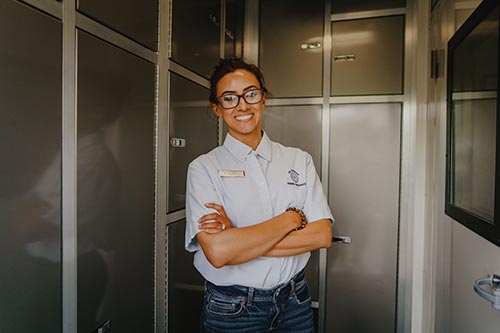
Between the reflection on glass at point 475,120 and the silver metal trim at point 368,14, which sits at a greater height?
the silver metal trim at point 368,14

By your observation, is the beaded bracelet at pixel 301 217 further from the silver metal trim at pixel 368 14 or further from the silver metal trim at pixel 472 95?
the silver metal trim at pixel 368 14

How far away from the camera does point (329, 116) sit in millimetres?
2381

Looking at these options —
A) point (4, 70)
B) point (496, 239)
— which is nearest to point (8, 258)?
point (4, 70)

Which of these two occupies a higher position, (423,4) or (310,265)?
(423,4)

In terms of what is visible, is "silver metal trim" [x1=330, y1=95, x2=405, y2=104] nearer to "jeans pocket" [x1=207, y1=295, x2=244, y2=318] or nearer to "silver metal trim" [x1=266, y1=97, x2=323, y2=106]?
"silver metal trim" [x1=266, y1=97, x2=323, y2=106]

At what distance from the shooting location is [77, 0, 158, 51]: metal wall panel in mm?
1185

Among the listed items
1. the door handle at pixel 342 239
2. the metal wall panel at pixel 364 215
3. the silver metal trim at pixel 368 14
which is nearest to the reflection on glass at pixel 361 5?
the silver metal trim at pixel 368 14

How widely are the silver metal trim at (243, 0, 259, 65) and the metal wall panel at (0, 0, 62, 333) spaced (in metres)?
1.63

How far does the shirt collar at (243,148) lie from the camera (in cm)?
136

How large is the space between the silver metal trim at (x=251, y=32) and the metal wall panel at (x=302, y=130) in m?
0.39

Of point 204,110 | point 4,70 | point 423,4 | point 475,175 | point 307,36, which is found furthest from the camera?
point 307,36

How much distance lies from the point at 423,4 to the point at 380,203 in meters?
1.18

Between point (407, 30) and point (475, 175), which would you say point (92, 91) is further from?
point (407, 30)

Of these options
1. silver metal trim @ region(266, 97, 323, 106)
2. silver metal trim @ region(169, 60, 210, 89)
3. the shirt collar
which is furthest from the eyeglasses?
silver metal trim @ region(266, 97, 323, 106)
